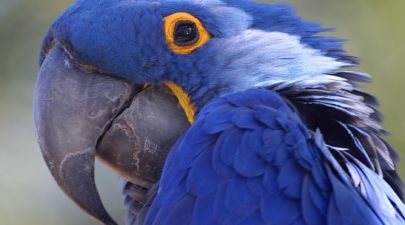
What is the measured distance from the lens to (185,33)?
2463 mm

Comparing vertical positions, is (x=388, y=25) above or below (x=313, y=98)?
below

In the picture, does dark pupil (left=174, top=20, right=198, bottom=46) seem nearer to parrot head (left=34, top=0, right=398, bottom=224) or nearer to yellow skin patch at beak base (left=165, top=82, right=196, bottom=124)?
parrot head (left=34, top=0, right=398, bottom=224)

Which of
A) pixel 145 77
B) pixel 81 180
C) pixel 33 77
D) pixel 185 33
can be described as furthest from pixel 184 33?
pixel 33 77

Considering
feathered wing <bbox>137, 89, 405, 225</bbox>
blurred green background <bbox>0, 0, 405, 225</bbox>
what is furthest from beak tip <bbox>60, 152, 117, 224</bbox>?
blurred green background <bbox>0, 0, 405, 225</bbox>

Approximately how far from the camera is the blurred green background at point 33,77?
→ 4.82 meters

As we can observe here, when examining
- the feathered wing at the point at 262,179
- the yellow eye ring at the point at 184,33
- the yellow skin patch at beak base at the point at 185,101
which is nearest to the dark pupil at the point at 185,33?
the yellow eye ring at the point at 184,33

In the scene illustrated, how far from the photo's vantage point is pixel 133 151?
239cm

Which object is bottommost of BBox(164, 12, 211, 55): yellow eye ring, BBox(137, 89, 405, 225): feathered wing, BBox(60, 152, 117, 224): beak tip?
BBox(60, 152, 117, 224): beak tip

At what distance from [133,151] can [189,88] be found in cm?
23

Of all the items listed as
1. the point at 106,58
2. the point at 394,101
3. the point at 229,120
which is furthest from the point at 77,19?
the point at 394,101

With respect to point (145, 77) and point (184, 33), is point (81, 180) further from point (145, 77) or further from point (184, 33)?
point (184, 33)

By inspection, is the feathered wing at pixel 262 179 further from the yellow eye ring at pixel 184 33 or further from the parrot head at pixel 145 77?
the yellow eye ring at pixel 184 33

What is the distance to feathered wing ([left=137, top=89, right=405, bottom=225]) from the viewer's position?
2006 mm

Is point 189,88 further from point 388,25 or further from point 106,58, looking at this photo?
point 388,25
